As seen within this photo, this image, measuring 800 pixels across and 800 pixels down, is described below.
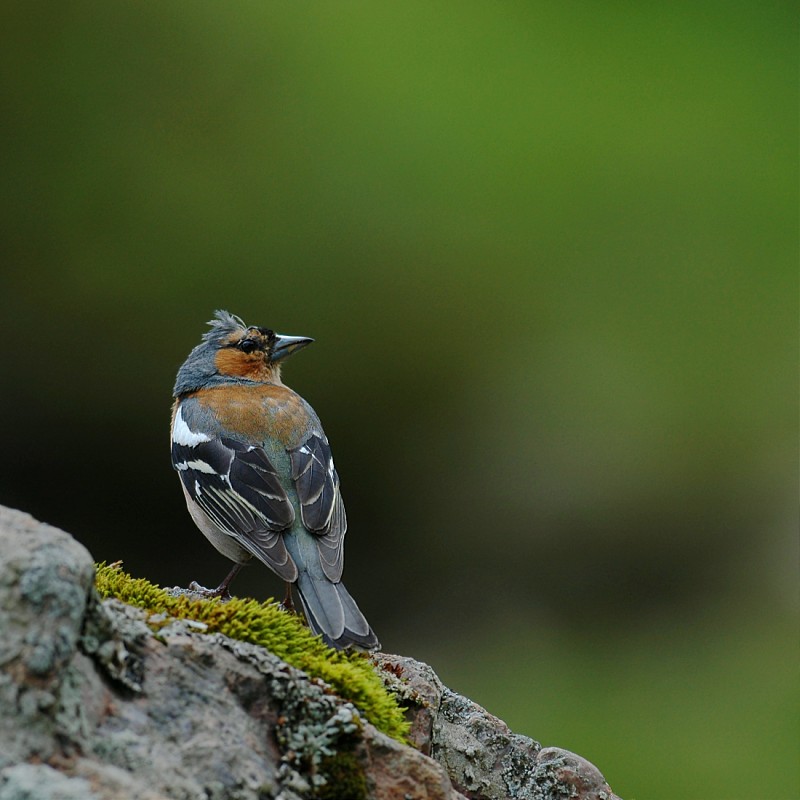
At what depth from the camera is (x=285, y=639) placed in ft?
11.3

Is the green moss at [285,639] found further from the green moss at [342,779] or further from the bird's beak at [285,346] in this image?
the bird's beak at [285,346]

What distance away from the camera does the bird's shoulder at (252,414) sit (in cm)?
560

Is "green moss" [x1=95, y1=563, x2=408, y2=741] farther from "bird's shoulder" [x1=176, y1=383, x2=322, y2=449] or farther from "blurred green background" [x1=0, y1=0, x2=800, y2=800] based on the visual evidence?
"blurred green background" [x1=0, y1=0, x2=800, y2=800]

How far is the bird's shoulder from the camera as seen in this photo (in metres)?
5.60

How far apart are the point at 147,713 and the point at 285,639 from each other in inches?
34.4

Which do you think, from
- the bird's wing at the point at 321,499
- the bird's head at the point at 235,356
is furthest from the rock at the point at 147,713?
the bird's head at the point at 235,356

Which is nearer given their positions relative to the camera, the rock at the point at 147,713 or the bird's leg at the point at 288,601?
the rock at the point at 147,713

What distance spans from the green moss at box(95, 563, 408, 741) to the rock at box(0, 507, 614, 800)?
156mm

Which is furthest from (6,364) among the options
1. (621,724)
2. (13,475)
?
(621,724)

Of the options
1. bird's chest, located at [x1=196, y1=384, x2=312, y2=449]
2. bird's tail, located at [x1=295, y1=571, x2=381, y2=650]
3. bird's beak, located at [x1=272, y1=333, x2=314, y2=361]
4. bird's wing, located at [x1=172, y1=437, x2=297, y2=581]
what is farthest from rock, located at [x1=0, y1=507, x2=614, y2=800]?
bird's beak, located at [x1=272, y1=333, x2=314, y2=361]

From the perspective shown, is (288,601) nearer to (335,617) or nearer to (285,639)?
(335,617)

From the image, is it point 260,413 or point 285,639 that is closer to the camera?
point 285,639

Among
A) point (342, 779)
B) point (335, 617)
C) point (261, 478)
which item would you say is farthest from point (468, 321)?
point (342, 779)

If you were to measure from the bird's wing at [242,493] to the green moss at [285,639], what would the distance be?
110 cm
